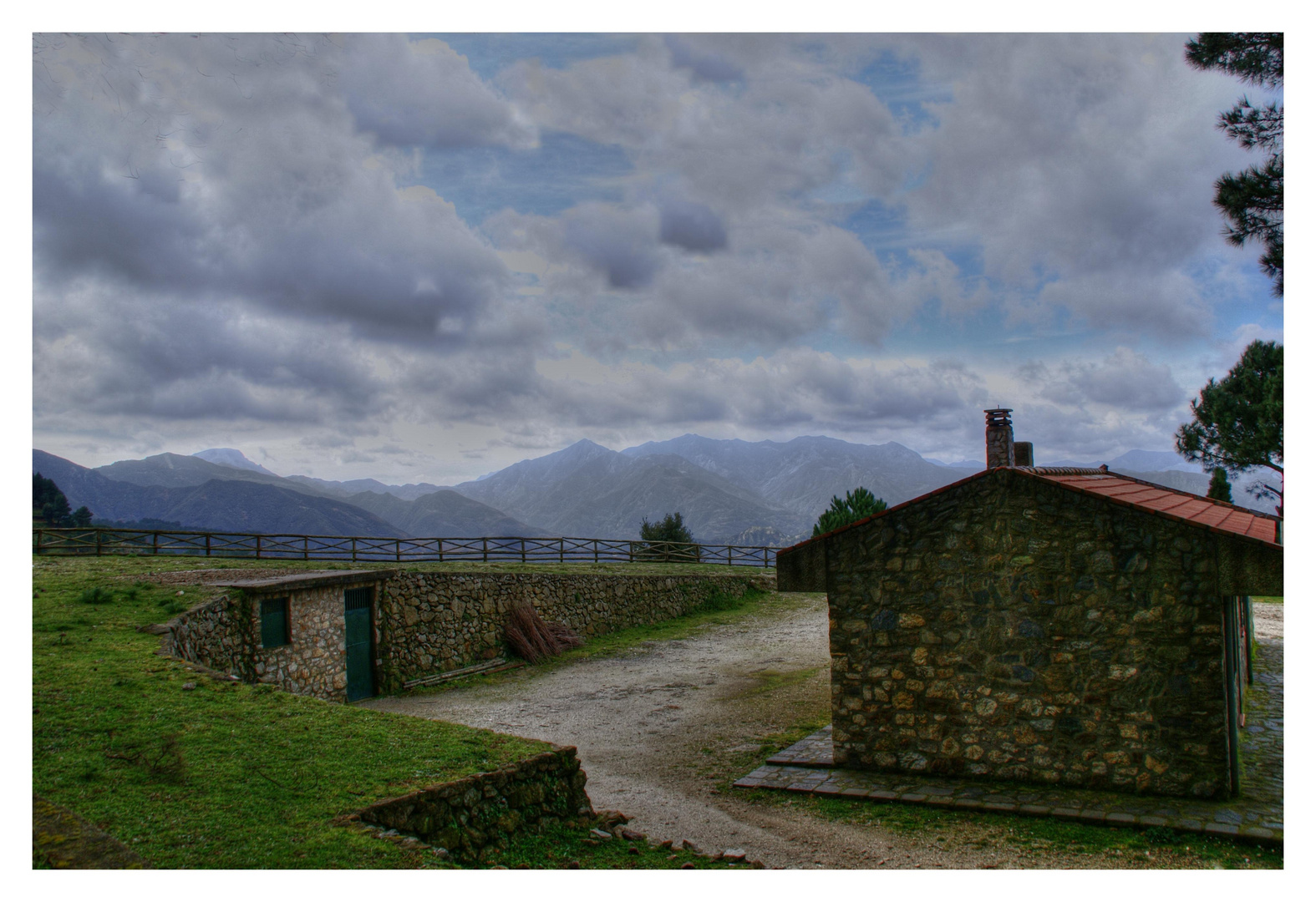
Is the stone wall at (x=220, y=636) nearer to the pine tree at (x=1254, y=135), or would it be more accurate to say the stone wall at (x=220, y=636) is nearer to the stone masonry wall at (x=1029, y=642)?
the stone masonry wall at (x=1029, y=642)

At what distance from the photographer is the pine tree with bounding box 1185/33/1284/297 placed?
10852mm

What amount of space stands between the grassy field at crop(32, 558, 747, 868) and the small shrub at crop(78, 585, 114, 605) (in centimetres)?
300

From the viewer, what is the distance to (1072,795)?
8.66 metres

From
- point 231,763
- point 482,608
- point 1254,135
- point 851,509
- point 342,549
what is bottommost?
point 482,608

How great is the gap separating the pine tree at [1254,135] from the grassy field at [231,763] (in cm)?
1169

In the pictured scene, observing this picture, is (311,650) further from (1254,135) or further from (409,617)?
(1254,135)

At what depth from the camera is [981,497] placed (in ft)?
31.1

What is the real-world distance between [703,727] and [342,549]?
17058 mm

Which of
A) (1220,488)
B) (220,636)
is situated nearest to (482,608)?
(220,636)

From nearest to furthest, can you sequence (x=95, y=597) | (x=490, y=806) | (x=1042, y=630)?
(x=490, y=806) < (x=1042, y=630) < (x=95, y=597)

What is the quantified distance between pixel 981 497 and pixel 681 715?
7.61 metres

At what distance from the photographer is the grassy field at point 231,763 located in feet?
19.1

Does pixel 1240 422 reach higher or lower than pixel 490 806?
higher
